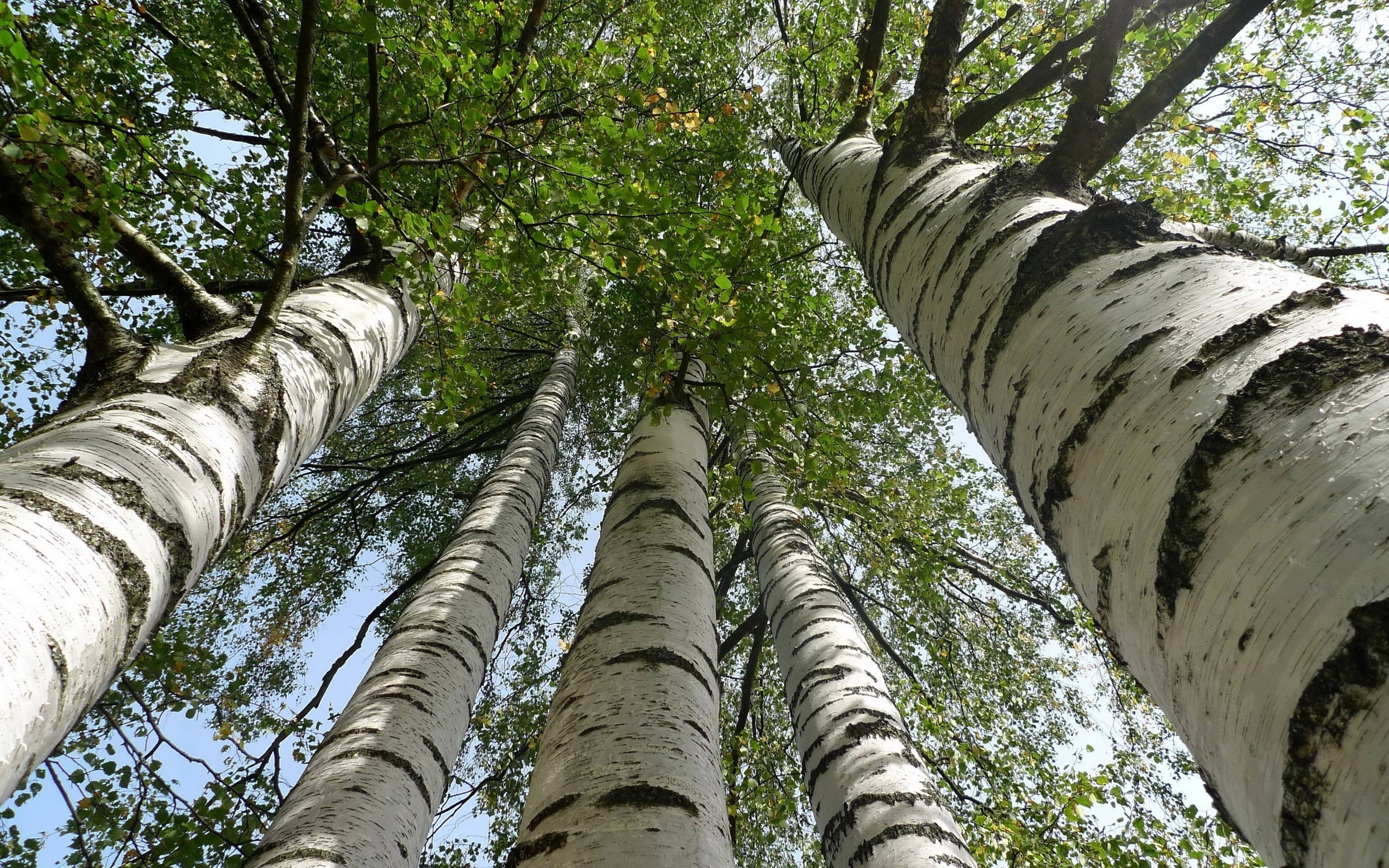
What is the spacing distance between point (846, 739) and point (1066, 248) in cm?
210

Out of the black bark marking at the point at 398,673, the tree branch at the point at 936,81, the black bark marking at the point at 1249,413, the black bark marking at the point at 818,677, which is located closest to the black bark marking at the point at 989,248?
the black bark marking at the point at 1249,413

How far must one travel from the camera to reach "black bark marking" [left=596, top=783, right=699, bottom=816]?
1.38m

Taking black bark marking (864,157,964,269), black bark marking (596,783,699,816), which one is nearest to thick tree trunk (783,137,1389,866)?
black bark marking (864,157,964,269)

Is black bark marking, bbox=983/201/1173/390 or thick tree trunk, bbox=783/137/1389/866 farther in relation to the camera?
black bark marking, bbox=983/201/1173/390

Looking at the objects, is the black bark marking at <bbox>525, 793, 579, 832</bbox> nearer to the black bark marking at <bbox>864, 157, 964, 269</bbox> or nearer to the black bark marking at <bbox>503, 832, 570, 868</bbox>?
the black bark marking at <bbox>503, 832, 570, 868</bbox>

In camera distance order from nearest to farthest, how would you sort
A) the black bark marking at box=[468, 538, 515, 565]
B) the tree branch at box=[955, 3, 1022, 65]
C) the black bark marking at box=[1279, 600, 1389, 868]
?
the black bark marking at box=[1279, 600, 1389, 868] → the black bark marking at box=[468, 538, 515, 565] → the tree branch at box=[955, 3, 1022, 65]

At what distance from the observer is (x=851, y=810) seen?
227 cm

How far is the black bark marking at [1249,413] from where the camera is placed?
2.43ft

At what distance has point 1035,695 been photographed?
648cm

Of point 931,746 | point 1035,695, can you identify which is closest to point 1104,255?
point 931,746

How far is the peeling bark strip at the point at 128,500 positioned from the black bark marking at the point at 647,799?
1.01 m

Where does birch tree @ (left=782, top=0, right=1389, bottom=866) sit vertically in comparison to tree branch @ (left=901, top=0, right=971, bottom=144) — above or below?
below

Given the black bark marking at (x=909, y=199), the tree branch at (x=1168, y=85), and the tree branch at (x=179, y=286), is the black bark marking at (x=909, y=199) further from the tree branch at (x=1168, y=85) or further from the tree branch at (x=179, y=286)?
the tree branch at (x=179, y=286)

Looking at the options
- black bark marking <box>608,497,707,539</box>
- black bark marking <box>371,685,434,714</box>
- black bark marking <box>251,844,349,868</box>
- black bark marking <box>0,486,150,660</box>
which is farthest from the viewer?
black bark marking <box>608,497,707,539</box>
